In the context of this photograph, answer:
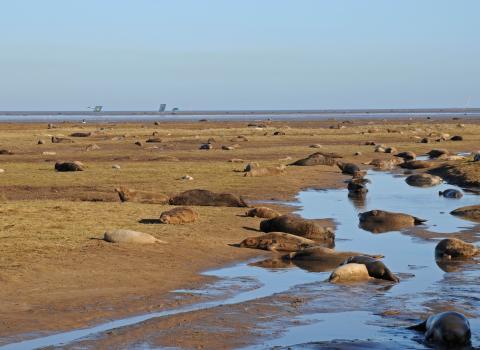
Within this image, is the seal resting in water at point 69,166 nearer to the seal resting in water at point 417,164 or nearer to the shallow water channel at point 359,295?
the seal resting in water at point 417,164

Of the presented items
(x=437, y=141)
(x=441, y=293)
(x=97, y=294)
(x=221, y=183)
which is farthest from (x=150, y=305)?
(x=437, y=141)

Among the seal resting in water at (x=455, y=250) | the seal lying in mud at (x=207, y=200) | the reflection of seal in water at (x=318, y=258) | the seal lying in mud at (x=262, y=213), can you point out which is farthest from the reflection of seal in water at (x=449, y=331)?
the seal lying in mud at (x=207, y=200)

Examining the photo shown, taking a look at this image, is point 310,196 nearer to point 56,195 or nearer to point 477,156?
point 56,195

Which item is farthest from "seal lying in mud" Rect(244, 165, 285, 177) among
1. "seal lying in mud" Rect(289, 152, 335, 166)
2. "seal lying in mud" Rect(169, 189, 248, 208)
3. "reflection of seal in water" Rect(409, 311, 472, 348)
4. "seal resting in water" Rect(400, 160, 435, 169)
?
"reflection of seal in water" Rect(409, 311, 472, 348)

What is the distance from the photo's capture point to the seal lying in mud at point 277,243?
1396 centimetres

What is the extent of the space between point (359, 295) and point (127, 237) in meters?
4.42

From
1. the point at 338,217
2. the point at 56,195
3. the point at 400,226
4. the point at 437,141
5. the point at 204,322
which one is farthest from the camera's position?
the point at 437,141

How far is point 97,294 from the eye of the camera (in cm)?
1023

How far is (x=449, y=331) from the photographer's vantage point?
8211mm

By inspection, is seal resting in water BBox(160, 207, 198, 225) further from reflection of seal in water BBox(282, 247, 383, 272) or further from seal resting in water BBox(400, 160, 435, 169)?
seal resting in water BBox(400, 160, 435, 169)

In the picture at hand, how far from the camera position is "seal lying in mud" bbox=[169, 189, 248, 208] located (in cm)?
1895

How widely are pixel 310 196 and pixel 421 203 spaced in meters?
2.93

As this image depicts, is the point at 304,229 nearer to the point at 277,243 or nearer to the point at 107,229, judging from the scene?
the point at 277,243

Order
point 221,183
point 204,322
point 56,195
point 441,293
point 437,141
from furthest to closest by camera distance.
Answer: point 437,141
point 221,183
point 56,195
point 441,293
point 204,322
